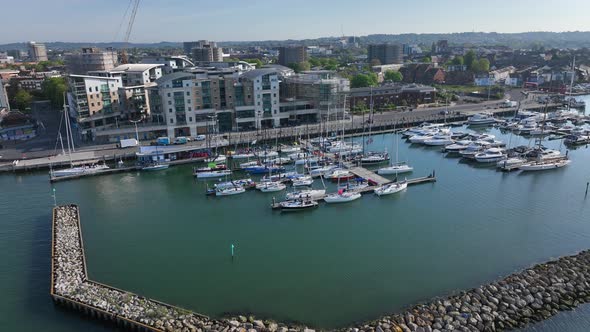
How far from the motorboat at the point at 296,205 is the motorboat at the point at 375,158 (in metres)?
9.24

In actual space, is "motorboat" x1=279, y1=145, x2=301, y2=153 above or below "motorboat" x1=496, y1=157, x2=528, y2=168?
above

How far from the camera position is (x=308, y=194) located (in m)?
26.1

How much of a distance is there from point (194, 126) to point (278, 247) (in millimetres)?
23184

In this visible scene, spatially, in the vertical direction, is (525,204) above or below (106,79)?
below

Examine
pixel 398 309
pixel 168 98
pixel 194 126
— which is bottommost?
pixel 398 309

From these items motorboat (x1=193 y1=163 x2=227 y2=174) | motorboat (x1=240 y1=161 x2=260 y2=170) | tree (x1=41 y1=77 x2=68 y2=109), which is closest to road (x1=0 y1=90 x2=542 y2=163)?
tree (x1=41 y1=77 x2=68 y2=109)

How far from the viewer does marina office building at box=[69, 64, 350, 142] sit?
3928cm

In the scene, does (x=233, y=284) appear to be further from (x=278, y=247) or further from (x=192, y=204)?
(x=192, y=204)

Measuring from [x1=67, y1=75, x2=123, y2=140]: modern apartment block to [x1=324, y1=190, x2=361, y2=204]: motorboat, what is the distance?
2391 cm

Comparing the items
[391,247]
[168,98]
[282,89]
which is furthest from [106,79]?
[391,247]

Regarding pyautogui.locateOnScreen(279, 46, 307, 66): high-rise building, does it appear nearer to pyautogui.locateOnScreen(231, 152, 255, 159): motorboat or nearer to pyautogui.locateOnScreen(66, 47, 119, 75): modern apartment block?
pyautogui.locateOnScreen(66, 47, 119, 75): modern apartment block

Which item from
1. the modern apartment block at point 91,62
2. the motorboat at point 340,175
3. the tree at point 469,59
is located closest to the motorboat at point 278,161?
the motorboat at point 340,175

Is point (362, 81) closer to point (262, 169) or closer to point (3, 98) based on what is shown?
point (262, 169)

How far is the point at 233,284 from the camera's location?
17312 mm
